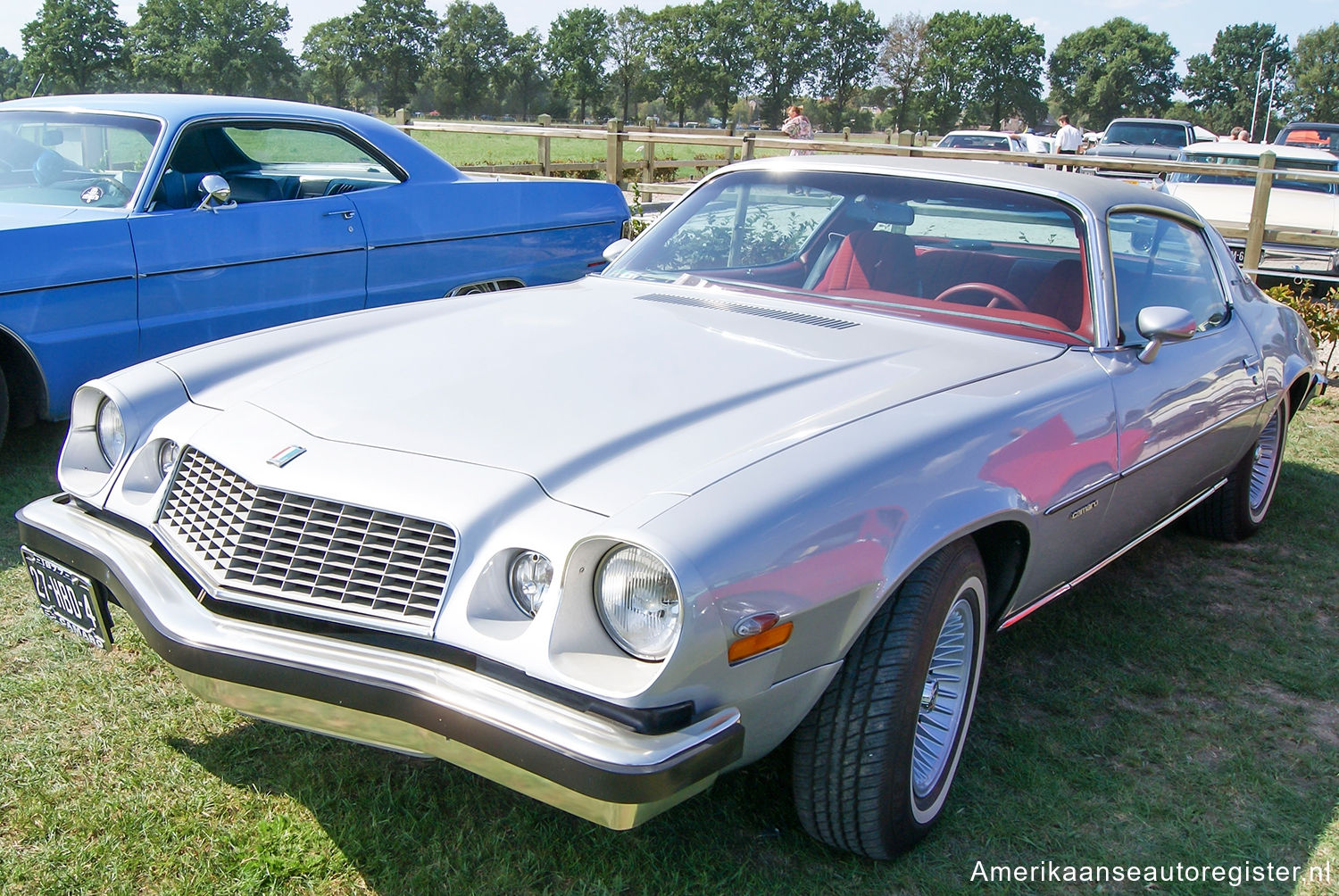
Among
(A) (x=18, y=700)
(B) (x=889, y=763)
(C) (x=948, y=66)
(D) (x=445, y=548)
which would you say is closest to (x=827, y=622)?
(B) (x=889, y=763)

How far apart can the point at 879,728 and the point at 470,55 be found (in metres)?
107

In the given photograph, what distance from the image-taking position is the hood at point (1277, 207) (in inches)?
411

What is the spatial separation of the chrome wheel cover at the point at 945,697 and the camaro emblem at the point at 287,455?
1.38m

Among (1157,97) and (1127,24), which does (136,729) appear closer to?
(1157,97)

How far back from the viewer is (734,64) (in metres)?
99.6

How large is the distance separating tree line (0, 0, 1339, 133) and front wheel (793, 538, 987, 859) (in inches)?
3582

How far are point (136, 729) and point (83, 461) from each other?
666 mm

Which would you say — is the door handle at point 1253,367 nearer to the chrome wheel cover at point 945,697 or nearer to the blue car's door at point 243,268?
the chrome wheel cover at point 945,697

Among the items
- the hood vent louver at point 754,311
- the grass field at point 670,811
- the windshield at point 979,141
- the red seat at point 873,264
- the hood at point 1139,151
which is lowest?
the grass field at point 670,811

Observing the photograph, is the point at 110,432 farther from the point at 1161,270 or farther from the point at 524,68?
the point at 524,68

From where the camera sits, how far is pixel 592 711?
1.74 metres

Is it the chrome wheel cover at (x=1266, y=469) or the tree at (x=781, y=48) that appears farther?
the tree at (x=781, y=48)

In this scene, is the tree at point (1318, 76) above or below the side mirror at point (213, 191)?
above

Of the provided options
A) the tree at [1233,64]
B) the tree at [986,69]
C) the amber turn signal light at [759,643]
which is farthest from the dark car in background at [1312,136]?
the tree at [1233,64]
